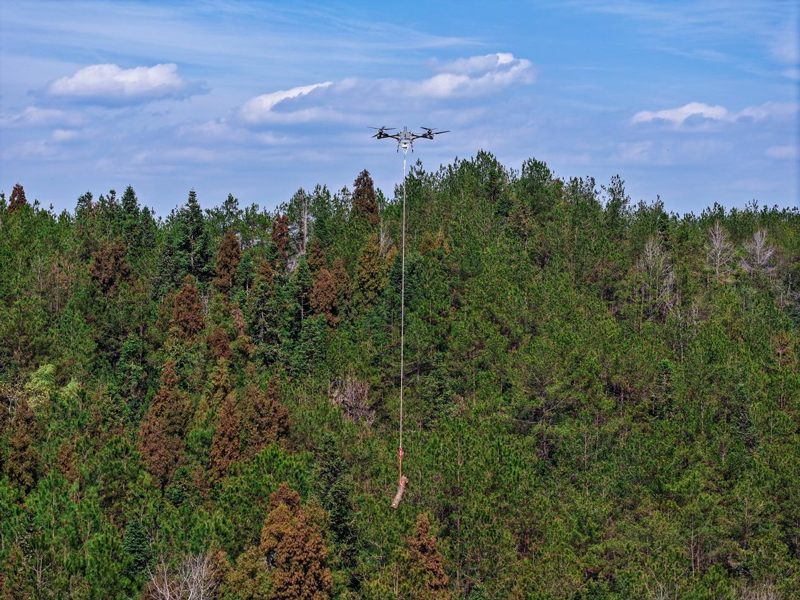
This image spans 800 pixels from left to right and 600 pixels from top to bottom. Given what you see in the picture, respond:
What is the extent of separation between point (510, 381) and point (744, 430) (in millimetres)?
16633

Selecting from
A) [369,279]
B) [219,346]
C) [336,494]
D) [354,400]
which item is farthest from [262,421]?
[369,279]

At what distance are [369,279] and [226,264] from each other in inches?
632

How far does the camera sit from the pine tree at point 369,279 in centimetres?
8562

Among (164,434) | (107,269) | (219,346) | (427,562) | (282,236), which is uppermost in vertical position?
(282,236)

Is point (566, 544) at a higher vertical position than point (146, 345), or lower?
lower

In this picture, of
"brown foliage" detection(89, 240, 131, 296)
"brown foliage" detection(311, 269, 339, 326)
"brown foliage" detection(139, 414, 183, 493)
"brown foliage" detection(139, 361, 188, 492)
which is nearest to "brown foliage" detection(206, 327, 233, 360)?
"brown foliage" detection(139, 361, 188, 492)

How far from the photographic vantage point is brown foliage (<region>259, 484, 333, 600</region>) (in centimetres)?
5078

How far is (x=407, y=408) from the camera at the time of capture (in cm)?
7388

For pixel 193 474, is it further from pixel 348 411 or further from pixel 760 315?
pixel 760 315

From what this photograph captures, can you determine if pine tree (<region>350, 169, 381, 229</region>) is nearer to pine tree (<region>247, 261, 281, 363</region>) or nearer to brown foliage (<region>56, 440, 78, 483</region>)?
pine tree (<region>247, 261, 281, 363</region>)

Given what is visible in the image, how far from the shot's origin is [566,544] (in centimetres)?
5603

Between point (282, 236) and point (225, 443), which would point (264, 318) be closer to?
point (282, 236)

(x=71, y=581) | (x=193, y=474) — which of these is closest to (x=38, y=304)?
(x=193, y=474)

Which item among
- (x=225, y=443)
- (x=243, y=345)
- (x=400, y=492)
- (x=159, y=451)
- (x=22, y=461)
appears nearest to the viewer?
(x=400, y=492)
